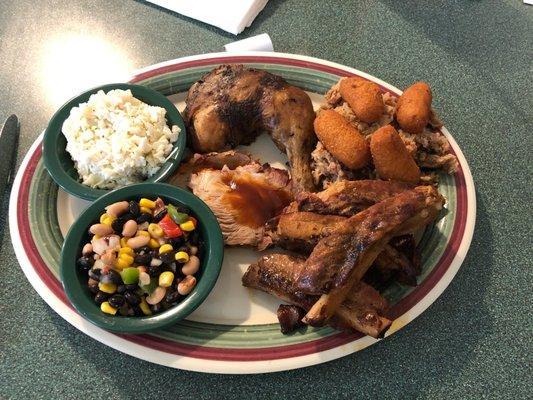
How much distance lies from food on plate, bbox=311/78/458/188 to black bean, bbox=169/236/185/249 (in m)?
0.68

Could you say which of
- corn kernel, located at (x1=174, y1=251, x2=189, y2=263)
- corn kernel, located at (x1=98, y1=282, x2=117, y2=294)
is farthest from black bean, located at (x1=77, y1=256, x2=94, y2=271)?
corn kernel, located at (x1=174, y1=251, x2=189, y2=263)

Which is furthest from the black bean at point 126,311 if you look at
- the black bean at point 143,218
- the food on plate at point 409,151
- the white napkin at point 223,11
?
the white napkin at point 223,11

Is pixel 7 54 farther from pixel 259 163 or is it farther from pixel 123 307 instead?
pixel 123 307

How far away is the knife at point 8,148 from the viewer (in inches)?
82.4

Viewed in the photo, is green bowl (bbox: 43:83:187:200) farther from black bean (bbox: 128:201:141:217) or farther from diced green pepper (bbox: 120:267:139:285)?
diced green pepper (bbox: 120:267:139:285)

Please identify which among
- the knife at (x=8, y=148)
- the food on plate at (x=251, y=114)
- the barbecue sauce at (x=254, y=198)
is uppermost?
the food on plate at (x=251, y=114)

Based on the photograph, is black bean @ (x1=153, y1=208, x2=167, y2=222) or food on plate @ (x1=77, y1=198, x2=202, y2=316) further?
black bean @ (x1=153, y1=208, x2=167, y2=222)

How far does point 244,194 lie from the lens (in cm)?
204

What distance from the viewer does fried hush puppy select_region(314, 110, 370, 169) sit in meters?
1.94

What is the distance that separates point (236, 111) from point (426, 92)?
2.79 feet

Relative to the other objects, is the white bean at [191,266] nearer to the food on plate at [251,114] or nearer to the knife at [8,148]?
the food on plate at [251,114]

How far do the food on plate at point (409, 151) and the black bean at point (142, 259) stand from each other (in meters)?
0.82

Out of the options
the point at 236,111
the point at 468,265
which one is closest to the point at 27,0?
the point at 236,111

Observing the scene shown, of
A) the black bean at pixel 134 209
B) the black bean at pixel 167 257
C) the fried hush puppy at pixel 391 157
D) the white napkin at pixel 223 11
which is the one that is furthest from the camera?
the white napkin at pixel 223 11
